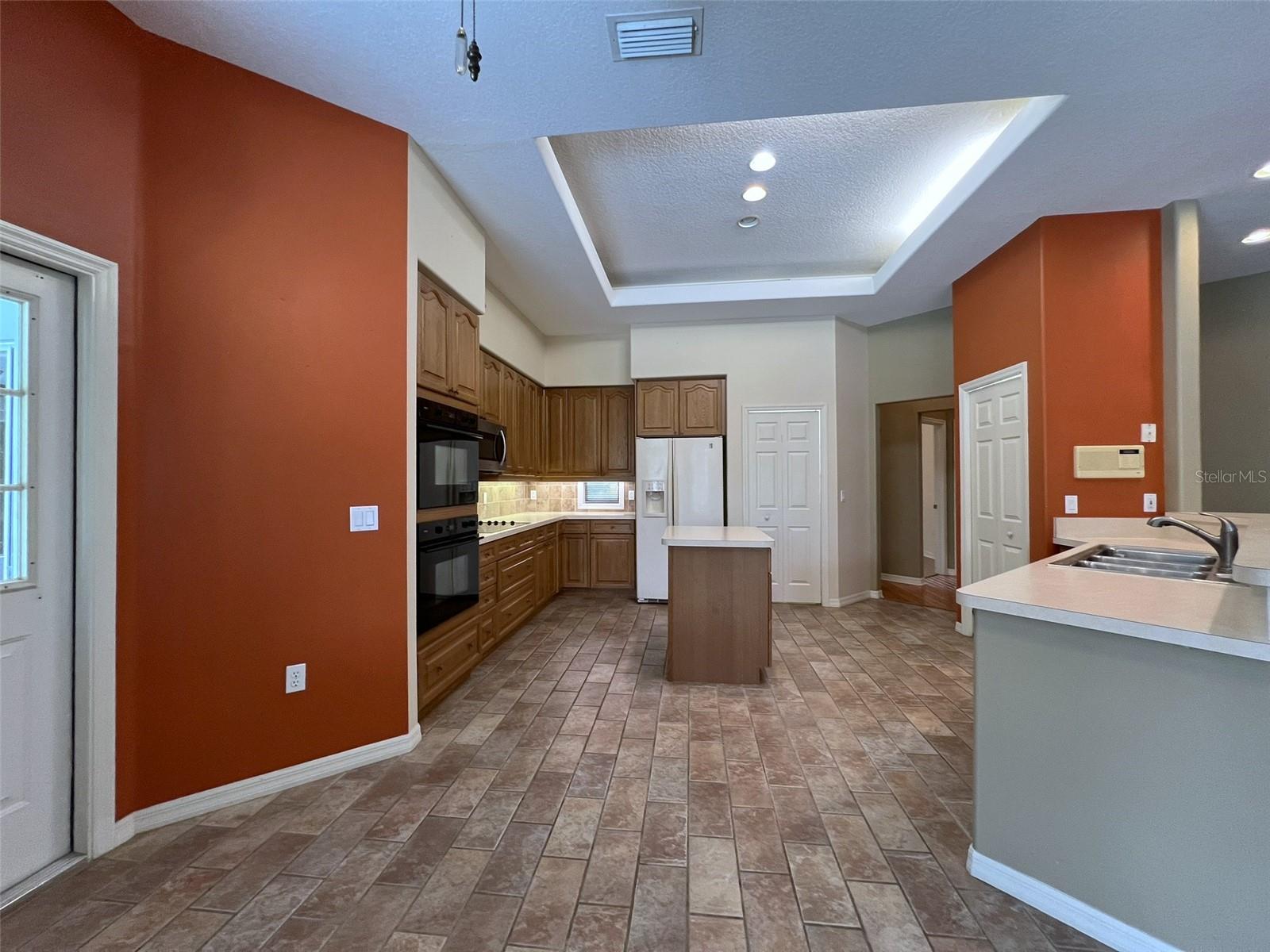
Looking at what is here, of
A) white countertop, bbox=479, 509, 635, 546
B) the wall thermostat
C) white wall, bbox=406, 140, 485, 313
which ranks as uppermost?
white wall, bbox=406, 140, 485, 313

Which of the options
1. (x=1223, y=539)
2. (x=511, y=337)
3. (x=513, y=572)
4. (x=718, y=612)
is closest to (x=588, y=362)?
(x=511, y=337)

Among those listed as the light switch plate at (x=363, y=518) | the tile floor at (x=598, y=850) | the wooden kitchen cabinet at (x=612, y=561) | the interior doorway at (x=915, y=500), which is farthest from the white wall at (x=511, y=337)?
the interior doorway at (x=915, y=500)

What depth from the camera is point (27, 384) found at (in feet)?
5.17

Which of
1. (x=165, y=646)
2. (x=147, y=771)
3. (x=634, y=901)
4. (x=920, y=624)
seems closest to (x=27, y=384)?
(x=165, y=646)

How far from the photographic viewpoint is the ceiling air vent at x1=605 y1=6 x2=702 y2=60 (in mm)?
1735

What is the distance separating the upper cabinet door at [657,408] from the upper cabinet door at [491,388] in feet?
4.91

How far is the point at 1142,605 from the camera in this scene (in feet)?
4.68

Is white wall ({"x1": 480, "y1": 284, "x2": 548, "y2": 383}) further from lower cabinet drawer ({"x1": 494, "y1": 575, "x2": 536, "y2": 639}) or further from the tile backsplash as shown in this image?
lower cabinet drawer ({"x1": 494, "y1": 575, "x2": 536, "y2": 639})

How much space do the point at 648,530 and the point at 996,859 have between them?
12.8ft

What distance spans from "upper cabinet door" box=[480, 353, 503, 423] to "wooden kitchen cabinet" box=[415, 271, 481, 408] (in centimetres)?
78

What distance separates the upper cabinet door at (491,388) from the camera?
164 inches

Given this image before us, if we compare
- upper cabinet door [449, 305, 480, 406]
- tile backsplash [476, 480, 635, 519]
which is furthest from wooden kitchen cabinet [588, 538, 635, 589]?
upper cabinet door [449, 305, 480, 406]

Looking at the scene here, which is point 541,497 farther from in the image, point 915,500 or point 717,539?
point 915,500

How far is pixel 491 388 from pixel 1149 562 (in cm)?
440
